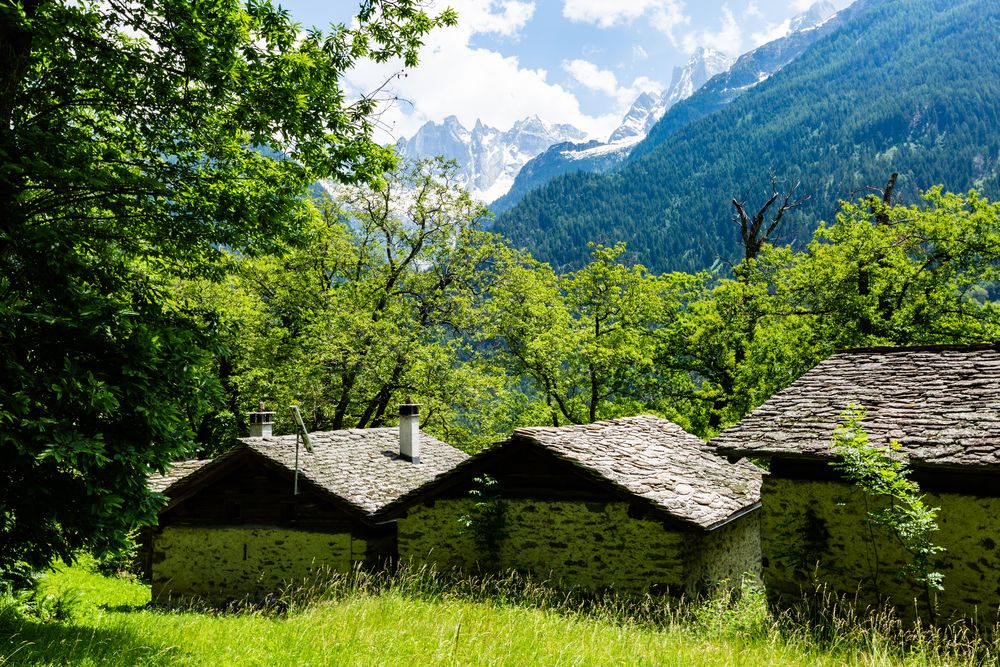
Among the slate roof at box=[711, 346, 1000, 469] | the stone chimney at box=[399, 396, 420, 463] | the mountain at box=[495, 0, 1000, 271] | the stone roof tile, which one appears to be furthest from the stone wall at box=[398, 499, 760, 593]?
the mountain at box=[495, 0, 1000, 271]

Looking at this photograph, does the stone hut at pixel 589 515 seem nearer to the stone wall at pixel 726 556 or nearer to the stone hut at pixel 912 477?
the stone wall at pixel 726 556

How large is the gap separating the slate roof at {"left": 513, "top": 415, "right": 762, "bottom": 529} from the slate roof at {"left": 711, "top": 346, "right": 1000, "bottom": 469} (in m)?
1.31

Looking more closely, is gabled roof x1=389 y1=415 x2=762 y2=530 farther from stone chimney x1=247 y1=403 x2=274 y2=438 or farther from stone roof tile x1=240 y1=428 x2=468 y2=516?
stone chimney x1=247 y1=403 x2=274 y2=438

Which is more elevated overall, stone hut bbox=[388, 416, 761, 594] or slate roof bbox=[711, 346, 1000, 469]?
slate roof bbox=[711, 346, 1000, 469]

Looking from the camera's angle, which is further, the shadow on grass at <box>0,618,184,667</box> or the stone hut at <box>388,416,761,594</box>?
the stone hut at <box>388,416,761,594</box>

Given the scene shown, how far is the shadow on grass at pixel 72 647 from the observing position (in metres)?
5.38

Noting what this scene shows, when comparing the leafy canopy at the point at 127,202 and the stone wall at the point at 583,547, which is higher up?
the leafy canopy at the point at 127,202

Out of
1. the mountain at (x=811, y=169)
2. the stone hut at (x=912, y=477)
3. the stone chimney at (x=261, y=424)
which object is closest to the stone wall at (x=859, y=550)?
the stone hut at (x=912, y=477)

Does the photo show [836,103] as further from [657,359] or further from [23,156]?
[23,156]

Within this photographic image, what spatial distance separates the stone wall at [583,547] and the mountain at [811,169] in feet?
435

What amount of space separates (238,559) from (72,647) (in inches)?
508

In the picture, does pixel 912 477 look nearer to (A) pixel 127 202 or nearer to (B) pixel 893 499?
(B) pixel 893 499

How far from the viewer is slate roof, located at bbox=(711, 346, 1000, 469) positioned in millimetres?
9352

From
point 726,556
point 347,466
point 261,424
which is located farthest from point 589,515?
point 261,424
